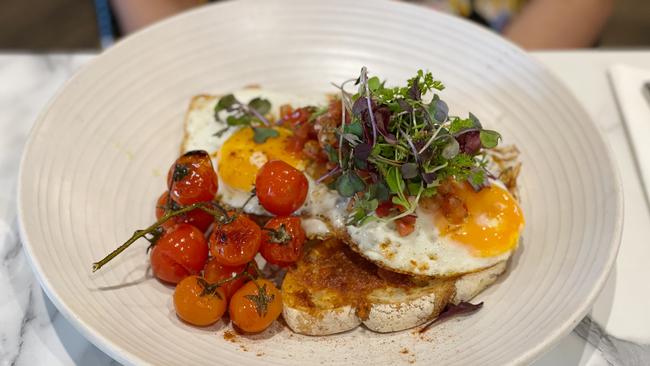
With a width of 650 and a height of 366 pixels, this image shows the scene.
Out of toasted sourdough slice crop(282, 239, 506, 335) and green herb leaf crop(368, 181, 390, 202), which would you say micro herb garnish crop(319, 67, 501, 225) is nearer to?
green herb leaf crop(368, 181, 390, 202)

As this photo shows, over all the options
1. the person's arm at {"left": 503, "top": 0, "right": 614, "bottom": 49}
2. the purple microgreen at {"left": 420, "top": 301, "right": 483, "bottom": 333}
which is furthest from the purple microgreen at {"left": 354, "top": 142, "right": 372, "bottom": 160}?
the person's arm at {"left": 503, "top": 0, "right": 614, "bottom": 49}

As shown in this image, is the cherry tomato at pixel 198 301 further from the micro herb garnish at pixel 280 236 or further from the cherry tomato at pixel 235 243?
the micro herb garnish at pixel 280 236

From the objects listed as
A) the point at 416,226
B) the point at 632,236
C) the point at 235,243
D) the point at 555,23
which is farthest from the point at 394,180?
the point at 555,23

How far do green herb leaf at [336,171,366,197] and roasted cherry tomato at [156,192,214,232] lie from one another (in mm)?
521

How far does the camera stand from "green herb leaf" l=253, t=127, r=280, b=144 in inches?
101

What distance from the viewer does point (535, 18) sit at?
149 inches

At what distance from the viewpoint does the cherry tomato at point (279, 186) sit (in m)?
2.22

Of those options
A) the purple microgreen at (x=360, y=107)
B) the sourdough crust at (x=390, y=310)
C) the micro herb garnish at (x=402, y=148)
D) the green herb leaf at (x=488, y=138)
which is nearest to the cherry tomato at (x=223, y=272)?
the sourdough crust at (x=390, y=310)

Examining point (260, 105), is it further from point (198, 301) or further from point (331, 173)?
point (198, 301)

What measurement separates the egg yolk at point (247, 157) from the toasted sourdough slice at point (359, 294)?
382 mm

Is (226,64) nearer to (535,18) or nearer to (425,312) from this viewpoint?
(425,312)

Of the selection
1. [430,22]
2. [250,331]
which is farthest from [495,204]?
[430,22]

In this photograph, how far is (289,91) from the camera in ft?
10.3

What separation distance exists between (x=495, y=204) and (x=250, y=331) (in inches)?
38.1
